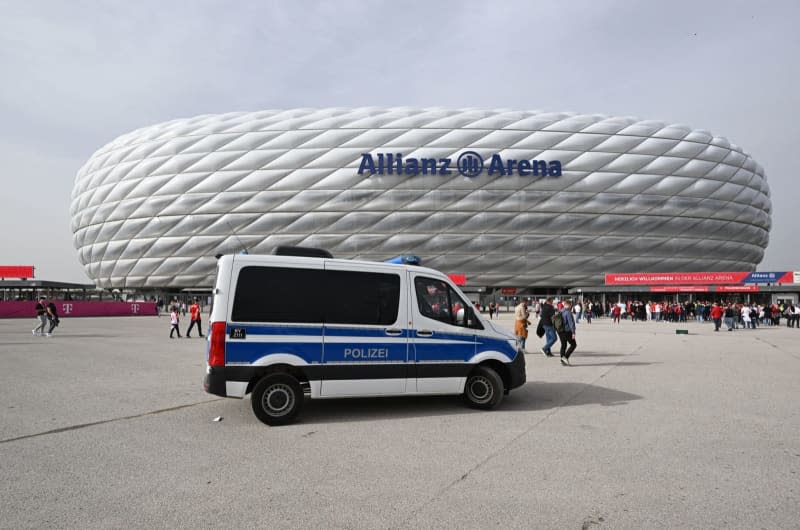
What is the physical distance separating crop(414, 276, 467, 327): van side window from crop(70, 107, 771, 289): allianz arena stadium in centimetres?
4330

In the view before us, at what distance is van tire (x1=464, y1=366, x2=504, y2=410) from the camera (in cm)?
707

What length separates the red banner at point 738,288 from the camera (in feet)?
124

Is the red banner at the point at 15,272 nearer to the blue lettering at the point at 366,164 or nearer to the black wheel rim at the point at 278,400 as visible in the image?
the blue lettering at the point at 366,164

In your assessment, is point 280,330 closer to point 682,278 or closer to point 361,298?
point 361,298

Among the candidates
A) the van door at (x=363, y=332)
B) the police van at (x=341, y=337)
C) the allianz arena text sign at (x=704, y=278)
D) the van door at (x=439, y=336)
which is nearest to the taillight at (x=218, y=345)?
the police van at (x=341, y=337)

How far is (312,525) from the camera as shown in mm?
3383

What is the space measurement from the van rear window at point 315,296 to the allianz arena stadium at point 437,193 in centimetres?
4365

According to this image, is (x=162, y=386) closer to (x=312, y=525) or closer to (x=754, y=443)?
(x=312, y=525)

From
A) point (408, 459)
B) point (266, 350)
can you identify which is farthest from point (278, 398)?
point (408, 459)

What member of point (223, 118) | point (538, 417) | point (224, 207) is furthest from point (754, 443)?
point (223, 118)

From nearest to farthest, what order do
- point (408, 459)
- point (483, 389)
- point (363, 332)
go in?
point (408, 459)
point (363, 332)
point (483, 389)

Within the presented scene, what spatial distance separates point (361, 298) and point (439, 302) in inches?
41.7

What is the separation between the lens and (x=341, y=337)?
6496 millimetres

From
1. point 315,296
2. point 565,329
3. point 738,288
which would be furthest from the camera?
point 738,288
